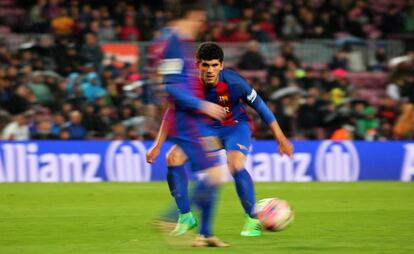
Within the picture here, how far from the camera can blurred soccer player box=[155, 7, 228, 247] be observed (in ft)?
25.5

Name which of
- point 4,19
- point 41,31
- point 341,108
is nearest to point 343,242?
point 341,108

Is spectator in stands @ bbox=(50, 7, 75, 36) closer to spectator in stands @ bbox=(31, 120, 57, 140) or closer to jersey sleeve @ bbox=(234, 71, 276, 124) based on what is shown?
spectator in stands @ bbox=(31, 120, 57, 140)

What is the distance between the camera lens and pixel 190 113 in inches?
314

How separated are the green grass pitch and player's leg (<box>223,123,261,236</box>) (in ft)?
0.60

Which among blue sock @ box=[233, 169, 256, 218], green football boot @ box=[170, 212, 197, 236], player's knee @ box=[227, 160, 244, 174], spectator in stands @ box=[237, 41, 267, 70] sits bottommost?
green football boot @ box=[170, 212, 197, 236]

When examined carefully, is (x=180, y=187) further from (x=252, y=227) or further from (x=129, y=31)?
(x=129, y=31)

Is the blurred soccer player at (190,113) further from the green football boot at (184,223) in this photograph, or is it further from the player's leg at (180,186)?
the player's leg at (180,186)

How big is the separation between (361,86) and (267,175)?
535 centimetres

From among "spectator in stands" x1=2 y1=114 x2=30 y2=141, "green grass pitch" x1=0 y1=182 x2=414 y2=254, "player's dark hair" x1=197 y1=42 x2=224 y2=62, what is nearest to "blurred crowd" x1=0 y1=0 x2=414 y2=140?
"spectator in stands" x1=2 y1=114 x2=30 y2=141

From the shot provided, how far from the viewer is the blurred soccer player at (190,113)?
7.76m

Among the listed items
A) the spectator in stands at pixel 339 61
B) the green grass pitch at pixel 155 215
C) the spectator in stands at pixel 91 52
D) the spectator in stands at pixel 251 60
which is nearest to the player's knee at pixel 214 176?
the green grass pitch at pixel 155 215

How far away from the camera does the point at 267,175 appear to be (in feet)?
61.7

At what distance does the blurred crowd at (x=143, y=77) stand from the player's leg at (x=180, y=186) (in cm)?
994

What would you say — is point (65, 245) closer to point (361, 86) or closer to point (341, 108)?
point (341, 108)
